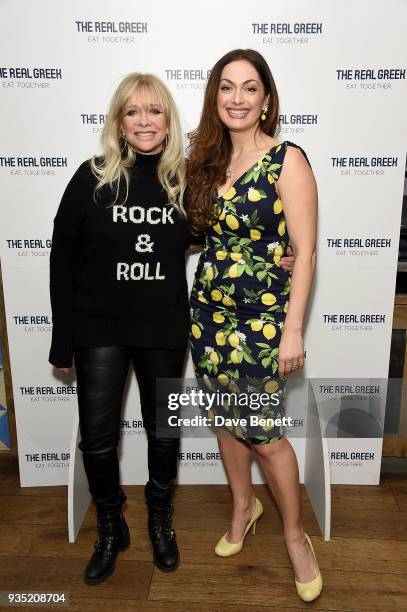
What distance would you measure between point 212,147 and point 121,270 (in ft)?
1.55

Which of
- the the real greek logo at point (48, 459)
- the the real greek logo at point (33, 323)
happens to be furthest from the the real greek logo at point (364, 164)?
the the real greek logo at point (48, 459)

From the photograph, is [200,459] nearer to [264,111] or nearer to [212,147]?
[212,147]

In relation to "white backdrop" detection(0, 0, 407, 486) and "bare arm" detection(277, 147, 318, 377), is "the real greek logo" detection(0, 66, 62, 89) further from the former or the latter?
"bare arm" detection(277, 147, 318, 377)

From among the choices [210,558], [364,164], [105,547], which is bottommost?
[210,558]

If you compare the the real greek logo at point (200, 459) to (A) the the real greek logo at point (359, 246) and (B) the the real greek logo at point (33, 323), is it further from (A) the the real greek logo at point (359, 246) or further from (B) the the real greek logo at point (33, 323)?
(A) the the real greek logo at point (359, 246)

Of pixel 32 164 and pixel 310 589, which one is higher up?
pixel 32 164

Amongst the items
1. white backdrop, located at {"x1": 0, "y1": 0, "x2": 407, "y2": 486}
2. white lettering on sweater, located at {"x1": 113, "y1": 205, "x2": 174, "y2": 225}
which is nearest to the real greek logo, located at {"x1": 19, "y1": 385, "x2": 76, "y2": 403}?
white backdrop, located at {"x1": 0, "y1": 0, "x2": 407, "y2": 486}

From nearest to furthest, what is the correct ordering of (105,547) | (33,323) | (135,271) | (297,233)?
(297,233), (135,271), (105,547), (33,323)

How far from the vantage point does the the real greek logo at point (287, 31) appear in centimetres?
196

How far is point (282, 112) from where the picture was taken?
2041 mm

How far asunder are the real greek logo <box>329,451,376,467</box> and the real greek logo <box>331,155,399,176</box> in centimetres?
119

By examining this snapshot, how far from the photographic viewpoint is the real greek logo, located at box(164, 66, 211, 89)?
201 centimetres

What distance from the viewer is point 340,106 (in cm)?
203

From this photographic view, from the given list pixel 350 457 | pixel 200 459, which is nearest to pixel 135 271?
pixel 200 459
